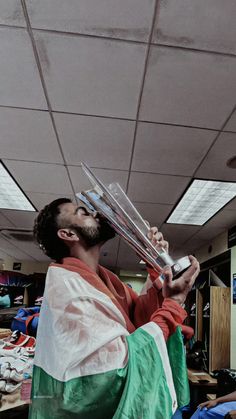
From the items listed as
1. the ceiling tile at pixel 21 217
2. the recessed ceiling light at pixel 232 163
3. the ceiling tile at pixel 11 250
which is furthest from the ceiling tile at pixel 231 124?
the ceiling tile at pixel 11 250

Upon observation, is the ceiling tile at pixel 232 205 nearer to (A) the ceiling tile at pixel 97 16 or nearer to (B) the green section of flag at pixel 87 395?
(A) the ceiling tile at pixel 97 16

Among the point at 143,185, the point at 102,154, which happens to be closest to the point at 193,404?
the point at 143,185

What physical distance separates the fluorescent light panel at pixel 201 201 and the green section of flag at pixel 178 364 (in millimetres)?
2996

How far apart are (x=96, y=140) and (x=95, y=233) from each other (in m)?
1.97

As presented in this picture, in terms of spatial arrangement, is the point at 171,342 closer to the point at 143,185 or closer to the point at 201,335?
the point at 143,185

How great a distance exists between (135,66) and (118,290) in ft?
4.67

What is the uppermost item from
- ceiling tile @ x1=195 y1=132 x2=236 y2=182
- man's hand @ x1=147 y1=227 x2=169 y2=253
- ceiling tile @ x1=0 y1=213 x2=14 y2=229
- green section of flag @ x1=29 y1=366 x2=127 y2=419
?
ceiling tile @ x1=195 y1=132 x2=236 y2=182

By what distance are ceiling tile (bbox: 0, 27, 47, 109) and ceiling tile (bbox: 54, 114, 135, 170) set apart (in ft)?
0.89

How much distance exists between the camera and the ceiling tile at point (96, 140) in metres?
2.60

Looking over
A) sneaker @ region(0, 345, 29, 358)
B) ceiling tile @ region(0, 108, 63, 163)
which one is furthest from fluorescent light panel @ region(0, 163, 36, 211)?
sneaker @ region(0, 345, 29, 358)

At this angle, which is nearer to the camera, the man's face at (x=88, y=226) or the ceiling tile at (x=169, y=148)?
the man's face at (x=88, y=226)

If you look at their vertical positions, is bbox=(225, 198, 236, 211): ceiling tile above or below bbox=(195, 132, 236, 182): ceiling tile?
below

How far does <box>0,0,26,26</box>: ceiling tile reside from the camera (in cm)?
158

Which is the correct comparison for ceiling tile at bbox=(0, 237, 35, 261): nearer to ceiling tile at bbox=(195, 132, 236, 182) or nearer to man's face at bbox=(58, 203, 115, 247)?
ceiling tile at bbox=(195, 132, 236, 182)
